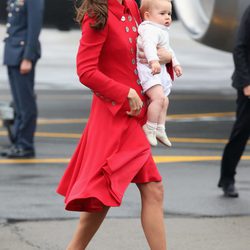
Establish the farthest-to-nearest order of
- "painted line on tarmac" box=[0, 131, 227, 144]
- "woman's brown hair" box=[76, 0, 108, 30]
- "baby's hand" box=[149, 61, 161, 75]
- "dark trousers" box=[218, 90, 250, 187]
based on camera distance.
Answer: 1. "painted line on tarmac" box=[0, 131, 227, 144]
2. "dark trousers" box=[218, 90, 250, 187]
3. "baby's hand" box=[149, 61, 161, 75]
4. "woman's brown hair" box=[76, 0, 108, 30]

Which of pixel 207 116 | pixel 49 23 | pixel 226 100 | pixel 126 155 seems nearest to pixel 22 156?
pixel 207 116

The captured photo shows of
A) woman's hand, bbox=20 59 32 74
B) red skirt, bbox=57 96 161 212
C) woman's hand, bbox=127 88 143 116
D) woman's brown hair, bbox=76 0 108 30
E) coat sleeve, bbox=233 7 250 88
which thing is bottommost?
woman's hand, bbox=20 59 32 74

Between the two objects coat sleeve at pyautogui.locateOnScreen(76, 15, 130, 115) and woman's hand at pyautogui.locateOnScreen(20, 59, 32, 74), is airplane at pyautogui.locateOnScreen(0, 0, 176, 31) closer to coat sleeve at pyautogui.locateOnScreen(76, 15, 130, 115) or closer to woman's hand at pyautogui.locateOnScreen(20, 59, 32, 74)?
woman's hand at pyautogui.locateOnScreen(20, 59, 32, 74)

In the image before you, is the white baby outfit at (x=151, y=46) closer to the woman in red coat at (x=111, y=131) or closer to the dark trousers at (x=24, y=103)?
the woman in red coat at (x=111, y=131)

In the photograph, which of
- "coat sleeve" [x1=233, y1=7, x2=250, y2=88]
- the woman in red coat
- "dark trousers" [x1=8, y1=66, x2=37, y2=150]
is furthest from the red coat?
"dark trousers" [x1=8, y1=66, x2=37, y2=150]

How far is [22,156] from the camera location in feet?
33.4

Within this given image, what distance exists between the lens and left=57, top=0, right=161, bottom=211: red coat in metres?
5.41

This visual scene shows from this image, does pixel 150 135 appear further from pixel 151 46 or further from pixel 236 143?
pixel 236 143

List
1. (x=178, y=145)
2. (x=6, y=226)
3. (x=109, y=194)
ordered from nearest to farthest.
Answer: (x=109, y=194) < (x=6, y=226) < (x=178, y=145)

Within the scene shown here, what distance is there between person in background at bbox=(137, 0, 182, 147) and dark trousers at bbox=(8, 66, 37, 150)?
443 cm

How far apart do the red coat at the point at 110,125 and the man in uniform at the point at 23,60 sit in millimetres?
4198

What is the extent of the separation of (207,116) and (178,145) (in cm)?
254

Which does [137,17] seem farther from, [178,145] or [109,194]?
[178,145]

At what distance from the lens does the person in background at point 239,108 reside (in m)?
7.77
